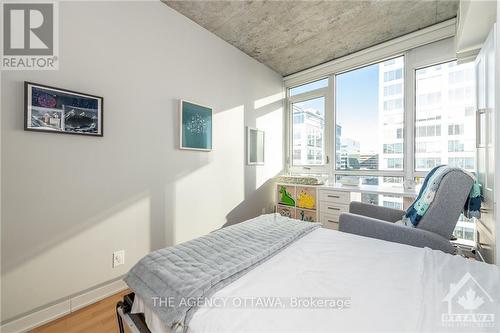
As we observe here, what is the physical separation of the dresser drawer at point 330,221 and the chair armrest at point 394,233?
1.12m

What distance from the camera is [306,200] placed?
316cm

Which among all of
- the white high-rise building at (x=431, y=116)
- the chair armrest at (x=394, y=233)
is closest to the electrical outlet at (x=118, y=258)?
the chair armrest at (x=394, y=233)

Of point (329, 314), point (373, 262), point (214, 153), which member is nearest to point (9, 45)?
point (214, 153)

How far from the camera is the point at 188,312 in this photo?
753mm

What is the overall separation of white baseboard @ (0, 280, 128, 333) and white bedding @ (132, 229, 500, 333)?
1.04m

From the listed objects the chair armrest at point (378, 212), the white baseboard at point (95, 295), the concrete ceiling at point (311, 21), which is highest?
the concrete ceiling at point (311, 21)

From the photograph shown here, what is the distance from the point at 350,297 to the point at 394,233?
0.98 m

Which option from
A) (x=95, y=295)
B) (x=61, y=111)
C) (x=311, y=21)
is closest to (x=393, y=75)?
(x=311, y=21)

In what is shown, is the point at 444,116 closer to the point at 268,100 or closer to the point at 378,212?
the point at 378,212

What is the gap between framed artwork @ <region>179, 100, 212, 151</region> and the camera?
2.34m

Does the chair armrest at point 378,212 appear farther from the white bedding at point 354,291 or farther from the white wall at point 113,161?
the white wall at point 113,161

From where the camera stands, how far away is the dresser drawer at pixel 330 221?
282cm

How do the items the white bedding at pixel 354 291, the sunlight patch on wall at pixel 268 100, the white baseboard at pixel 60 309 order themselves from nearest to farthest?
the white bedding at pixel 354 291 → the white baseboard at pixel 60 309 → the sunlight patch on wall at pixel 268 100

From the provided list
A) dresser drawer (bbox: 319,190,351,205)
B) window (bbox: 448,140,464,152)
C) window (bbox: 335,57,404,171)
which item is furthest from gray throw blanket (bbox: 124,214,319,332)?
window (bbox: 448,140,464,152)
